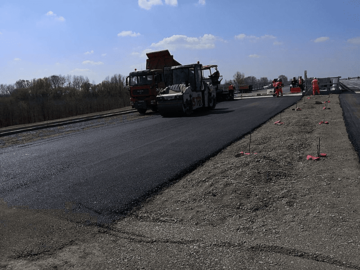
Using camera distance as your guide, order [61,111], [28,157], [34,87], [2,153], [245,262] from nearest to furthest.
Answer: [245,262] → [28,157] → [2,153] → [61,111] → [34,87]

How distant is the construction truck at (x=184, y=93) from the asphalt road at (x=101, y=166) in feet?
16.9

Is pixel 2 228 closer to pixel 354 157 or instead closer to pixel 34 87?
pixel 354 157

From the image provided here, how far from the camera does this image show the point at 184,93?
1574 cm

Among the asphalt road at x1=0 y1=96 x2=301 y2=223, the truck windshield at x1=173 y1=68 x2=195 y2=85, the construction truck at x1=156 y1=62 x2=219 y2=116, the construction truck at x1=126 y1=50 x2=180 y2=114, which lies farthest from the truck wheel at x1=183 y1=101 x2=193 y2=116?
the asphalt road at x1=0 y1=96 x2=301 y2=223

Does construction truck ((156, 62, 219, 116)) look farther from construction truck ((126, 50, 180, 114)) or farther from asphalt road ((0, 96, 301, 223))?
asphalt road ((0, 96, 301, 223))

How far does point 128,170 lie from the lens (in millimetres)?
6141

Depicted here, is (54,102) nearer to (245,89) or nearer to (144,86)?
(144,86)

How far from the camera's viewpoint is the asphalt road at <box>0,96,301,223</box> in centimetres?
476

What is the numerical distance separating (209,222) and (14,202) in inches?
122

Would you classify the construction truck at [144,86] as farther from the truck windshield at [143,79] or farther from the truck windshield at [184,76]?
the truck windshield at [184,76]

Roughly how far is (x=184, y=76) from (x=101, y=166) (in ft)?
36.9

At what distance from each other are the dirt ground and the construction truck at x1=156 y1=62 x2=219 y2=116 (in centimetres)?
1025

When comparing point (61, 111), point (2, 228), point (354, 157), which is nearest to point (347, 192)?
point (354, 157)

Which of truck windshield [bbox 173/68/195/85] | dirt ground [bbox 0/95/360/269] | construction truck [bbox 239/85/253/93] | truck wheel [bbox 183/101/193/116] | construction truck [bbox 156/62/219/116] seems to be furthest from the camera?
construction truck [bbox 239/85/253/93]
